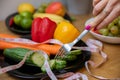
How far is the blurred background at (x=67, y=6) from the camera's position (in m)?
1.12

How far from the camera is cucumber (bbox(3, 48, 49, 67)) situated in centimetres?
71

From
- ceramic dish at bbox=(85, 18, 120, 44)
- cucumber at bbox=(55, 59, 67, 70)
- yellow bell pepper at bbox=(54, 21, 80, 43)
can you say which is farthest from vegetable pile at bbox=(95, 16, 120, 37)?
cucumber at bbox=(55, 59, 67, 70)

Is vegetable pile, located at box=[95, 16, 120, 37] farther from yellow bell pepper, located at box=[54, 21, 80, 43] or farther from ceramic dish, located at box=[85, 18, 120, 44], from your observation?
yellow bell pepper, located at box=[54, 21, 80, 43]

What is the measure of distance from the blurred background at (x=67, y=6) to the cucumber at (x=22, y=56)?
40cm

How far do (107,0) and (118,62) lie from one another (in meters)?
0.22

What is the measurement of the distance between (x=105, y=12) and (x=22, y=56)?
27 cm

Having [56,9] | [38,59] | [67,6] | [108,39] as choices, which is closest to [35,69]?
[38,59]

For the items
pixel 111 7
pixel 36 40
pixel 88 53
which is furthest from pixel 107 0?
pixel 36 40

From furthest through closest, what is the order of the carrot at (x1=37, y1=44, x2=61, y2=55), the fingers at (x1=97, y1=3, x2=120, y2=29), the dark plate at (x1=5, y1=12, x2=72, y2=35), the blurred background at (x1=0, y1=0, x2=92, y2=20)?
the blurred background at (x1=0, y1=0, x2=92, y2=20), the dark plate at (x1=5, y1=12, x2=72, y2=35), the carrot at (x1=37, y1=44, x2=61, y2=55), the fingers at (x1=97, y1=3, x2=120, y2=29)

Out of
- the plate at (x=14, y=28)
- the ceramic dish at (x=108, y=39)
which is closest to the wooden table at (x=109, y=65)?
the ceramic dish at (x=108, y=39)

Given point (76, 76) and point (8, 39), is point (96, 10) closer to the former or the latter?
point (76, 76)

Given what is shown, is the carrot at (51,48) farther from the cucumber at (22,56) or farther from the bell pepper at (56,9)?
the bell pepper at (56,9)

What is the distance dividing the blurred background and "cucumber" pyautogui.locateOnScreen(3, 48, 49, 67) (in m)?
0.40

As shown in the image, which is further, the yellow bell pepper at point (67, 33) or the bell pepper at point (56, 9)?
the bell pepper at point (56, 9)
